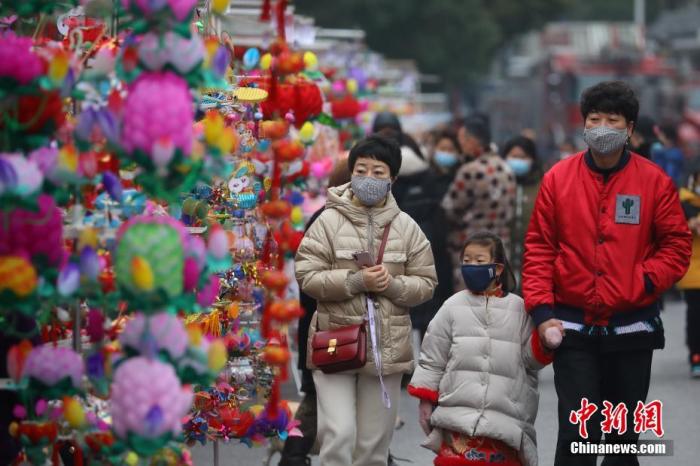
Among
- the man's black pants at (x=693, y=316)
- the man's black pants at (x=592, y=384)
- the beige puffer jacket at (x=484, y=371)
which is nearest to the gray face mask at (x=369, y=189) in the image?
the beige puffer jacket at (x=484, y=371)

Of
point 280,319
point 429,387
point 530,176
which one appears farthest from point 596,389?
point 530,176

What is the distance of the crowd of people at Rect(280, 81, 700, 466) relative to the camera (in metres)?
6.58

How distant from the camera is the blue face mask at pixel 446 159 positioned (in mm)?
12695

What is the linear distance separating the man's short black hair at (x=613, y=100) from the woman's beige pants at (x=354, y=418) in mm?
1544

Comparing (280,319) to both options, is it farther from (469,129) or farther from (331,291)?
(469,129)

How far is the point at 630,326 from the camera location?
259 inches

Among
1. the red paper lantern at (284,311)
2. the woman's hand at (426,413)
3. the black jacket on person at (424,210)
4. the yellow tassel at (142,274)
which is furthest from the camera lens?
the black jacket on person at (424,210)

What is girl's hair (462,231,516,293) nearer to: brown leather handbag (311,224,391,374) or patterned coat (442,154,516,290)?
brown leather handbag (311,224,391,374)

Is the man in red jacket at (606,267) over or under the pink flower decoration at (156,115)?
under

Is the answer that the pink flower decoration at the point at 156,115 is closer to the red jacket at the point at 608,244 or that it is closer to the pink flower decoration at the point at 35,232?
the pink flower decoration at the point at 35,232

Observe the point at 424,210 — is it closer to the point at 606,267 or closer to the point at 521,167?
the point at 521,167

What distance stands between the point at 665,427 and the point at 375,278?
3617mm

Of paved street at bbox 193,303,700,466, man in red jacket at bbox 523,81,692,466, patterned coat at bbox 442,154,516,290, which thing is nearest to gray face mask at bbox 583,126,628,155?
man in red jacket at bbox 523,81,692,466

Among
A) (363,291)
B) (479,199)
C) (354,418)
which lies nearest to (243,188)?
(363,291)
